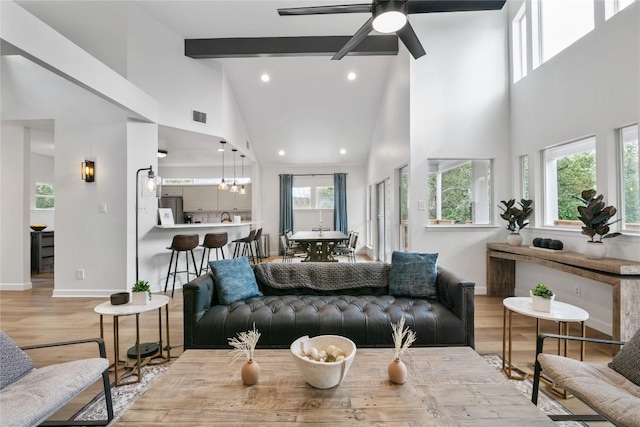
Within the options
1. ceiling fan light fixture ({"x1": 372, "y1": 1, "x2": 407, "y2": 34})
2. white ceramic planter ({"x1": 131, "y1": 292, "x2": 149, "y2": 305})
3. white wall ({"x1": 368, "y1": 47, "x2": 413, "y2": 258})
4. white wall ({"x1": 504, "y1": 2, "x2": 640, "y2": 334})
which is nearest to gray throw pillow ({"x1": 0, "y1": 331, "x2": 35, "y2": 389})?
white ceramic planter ({"x1": 131, "y1": 292, "x2": 149, "y2": 305})

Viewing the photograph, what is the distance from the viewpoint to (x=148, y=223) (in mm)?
4355

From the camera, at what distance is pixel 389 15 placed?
2082 millimetres

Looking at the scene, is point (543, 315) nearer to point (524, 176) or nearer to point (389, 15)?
point (389, 15)

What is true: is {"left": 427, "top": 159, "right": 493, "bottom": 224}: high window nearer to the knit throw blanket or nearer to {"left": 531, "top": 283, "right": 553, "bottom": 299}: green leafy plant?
the knit throw blanket

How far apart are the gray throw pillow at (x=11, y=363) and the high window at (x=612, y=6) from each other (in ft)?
17.2

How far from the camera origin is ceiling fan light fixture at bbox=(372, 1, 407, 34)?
2047 mm

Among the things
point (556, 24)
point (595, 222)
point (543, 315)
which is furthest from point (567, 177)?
point (543, 315)

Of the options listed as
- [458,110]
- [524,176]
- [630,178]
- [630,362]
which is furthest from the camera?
[458,110]

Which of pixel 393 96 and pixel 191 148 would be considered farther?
pixel 191 148

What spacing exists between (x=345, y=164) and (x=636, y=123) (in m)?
6.33

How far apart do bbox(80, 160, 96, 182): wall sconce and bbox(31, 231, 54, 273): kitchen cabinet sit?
3.00 metres

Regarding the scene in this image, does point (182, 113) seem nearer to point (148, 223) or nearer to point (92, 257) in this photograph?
point (148, 223)

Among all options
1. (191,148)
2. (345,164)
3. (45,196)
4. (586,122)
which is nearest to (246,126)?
(191,148)

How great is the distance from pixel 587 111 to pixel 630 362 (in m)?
2.74
